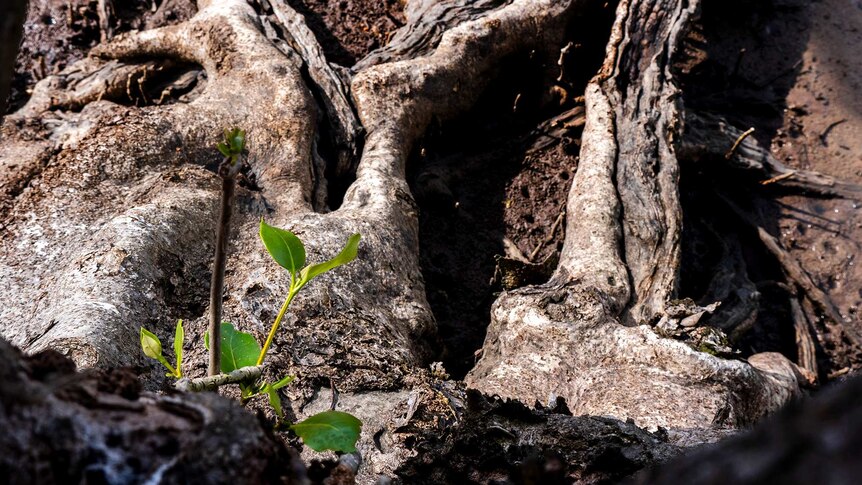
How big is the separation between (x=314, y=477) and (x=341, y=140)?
2.67 m

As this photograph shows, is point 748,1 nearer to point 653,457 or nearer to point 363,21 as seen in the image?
point 363,21

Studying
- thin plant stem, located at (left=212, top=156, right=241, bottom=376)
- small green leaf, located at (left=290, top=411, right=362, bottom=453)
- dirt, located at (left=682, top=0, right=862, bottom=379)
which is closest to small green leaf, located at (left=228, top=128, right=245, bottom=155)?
thin plant stem, located at (left=212, top=156, right=241, bottom=376)

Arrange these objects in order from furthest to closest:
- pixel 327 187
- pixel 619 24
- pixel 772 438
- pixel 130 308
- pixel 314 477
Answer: pixel 619 24 → pixel 327 187 → pixel 130 308 → pixel 314 477 → pixel 772 438

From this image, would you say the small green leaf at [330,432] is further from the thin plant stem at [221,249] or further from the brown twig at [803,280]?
the brown twig at [803,280]

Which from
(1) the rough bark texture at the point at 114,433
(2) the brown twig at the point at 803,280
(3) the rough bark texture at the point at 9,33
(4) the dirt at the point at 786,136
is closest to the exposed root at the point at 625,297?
(4) the dirt at the point at 786,136

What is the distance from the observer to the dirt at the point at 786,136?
13.1ft

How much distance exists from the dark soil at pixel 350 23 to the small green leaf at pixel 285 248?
134 inches

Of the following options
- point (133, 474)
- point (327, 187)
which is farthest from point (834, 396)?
point (327, 187)

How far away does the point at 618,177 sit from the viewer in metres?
3.59

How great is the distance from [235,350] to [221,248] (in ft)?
1.31

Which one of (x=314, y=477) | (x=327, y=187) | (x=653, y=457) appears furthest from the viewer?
(x=327, y=187)

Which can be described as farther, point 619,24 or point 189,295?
point 619,24

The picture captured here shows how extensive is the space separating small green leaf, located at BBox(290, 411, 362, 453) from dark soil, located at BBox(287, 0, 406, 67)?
356cm

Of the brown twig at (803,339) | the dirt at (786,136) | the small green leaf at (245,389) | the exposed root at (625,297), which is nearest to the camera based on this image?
the small green leaf at (245,389)
